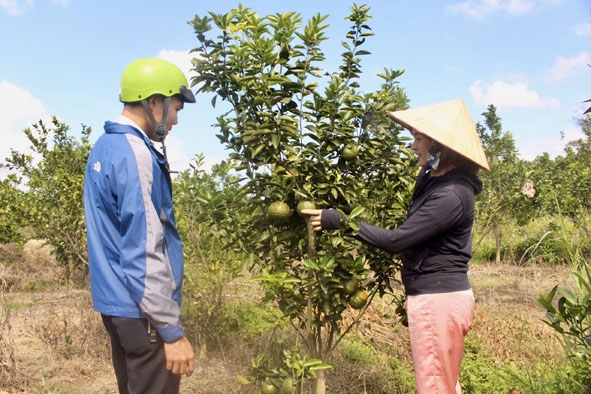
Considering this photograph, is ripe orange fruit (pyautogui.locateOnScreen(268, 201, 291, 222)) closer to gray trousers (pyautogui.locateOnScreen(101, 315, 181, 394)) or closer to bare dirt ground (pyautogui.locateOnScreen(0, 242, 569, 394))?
gray trousers (pyautogui.locateOnScreen(101, 315, 181, 394))

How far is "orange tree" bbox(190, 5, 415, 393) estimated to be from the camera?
2564mm

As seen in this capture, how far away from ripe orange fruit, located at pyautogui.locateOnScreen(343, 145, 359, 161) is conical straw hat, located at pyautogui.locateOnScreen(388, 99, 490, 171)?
11.0 inches

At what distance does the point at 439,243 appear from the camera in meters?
2.38

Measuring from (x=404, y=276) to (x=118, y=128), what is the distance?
1.50 m

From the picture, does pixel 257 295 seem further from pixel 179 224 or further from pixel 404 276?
pixel 404 276

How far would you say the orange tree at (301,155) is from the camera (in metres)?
2.56

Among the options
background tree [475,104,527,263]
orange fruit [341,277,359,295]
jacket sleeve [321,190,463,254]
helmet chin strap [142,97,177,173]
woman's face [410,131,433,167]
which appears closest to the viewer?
helmet chin strap [142,97,177,173]

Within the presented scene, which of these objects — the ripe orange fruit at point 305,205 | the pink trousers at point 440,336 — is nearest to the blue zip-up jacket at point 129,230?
the ripe orange fruit at point 305,205

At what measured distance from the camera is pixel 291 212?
268 cm

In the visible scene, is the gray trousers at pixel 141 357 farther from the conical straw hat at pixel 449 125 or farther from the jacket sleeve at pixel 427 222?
the conical straw hat at pixel 449 125

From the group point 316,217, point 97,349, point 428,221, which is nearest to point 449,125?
point 428,221

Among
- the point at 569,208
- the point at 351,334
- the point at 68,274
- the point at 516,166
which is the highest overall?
the point at 516,166

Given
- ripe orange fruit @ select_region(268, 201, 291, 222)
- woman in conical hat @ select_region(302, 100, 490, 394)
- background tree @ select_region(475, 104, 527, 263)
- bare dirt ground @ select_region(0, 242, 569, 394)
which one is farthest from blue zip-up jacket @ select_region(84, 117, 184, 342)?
background tree @ select_region(475, 104, 527, 263)

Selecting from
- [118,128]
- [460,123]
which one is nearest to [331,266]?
[460,123]
